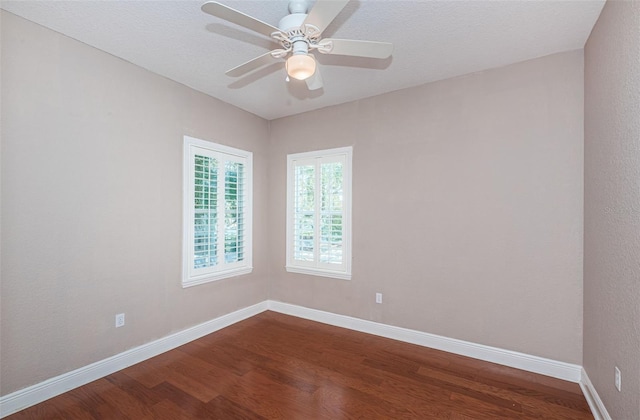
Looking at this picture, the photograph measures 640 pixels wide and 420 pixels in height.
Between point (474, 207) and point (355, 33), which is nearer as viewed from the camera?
point (355, 33)

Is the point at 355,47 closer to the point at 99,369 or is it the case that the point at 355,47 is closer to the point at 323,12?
the point at 323,12

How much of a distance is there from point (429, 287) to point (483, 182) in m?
1.19

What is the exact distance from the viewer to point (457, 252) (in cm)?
293

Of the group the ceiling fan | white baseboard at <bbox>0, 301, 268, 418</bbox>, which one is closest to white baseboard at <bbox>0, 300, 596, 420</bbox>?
white baseboard at <bbox>0, 301, 268, 418</bbox>

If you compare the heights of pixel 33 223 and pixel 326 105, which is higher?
pixel 326 105

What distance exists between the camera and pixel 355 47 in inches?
72.9

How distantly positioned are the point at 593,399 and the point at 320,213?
9.58 feet

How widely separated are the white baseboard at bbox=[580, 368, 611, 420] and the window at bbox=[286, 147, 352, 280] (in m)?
2.21

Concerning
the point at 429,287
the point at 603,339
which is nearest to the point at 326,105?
the point at 429,287

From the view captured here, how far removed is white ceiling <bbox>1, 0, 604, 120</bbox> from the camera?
1975 mm

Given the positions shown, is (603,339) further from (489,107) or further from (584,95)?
(489,107)

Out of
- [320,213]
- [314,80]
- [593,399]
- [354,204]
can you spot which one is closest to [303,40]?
[314,80]

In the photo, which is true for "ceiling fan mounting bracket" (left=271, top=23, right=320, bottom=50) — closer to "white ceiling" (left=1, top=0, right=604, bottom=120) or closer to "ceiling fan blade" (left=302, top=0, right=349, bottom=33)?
"ceiling fan blade" (left=302, top=0, right=349, bottom=33)

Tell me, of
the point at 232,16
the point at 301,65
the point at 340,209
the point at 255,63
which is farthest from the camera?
the point at 340,209
